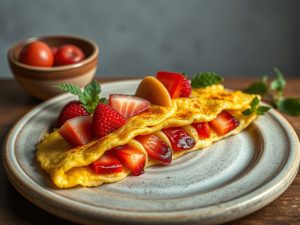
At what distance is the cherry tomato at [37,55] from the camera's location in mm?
3229

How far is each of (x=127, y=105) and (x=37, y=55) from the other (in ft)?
3.23

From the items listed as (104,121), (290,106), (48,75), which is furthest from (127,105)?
(290,106)

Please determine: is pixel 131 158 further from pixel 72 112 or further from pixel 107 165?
pixel 72 112

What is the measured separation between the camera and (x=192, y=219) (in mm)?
1940

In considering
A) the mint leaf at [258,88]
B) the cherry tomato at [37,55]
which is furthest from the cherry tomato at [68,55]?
the mint leaf at [258,88]

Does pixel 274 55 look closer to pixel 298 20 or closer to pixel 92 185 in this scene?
pixel 298 20

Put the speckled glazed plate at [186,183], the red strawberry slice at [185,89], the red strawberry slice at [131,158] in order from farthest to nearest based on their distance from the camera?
1. the red strawberry slice at [185,89]
2. the red strawberry slice at [131,158]
3. the speckled glazed plate at [186,183]

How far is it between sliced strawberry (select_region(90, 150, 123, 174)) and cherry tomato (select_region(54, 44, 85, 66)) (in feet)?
3.87

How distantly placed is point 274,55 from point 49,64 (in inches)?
103

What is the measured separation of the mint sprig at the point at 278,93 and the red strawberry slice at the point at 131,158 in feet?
3.93

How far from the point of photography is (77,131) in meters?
2.34

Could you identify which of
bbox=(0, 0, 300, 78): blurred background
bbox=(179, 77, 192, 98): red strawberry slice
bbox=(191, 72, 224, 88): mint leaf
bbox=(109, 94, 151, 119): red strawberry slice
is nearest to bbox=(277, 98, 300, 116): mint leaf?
bbox=(191, 72, 224, 88): mint leaf

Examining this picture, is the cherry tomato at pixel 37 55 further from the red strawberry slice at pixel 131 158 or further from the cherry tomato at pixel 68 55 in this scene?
the red strawberry slice at pixel 131 158

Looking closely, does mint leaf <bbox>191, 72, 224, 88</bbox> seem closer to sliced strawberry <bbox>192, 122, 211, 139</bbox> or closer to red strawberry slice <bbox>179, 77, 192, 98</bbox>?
red strawberry slice <bbox>179, 77, 192, 98</bbox>
